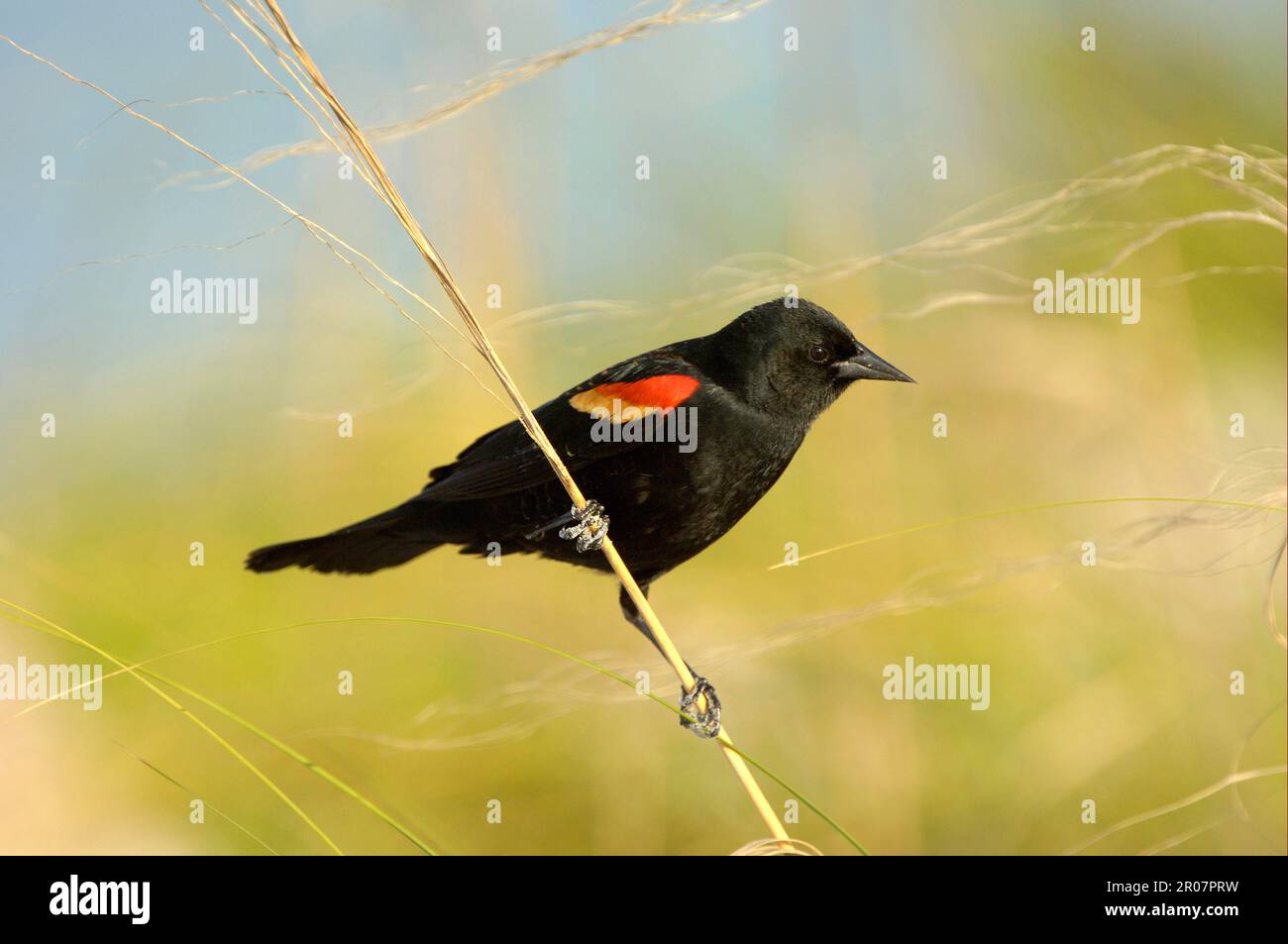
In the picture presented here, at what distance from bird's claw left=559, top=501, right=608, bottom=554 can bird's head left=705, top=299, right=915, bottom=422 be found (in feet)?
1.79

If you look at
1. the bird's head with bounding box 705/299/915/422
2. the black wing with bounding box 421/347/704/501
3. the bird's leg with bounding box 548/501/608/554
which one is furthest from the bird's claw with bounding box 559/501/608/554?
the bird's head with bounding box 705/299/915/422

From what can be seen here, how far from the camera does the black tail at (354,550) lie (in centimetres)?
303

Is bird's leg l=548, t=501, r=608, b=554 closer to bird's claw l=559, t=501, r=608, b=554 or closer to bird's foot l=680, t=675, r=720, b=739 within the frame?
bird's claw l=559, t=501, r=608, b=554

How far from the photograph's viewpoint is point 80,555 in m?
3.94

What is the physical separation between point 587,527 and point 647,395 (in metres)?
0.43

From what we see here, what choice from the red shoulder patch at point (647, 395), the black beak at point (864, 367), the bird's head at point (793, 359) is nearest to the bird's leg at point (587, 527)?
the red shoulder patch at point (647, 395)

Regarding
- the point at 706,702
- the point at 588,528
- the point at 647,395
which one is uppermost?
the point at 647,395

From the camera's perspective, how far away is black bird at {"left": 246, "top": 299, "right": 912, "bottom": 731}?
114 inches

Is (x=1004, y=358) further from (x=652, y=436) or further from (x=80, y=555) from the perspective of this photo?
(x=80, y=555)

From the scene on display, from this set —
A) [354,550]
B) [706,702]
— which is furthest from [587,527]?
[354,550]

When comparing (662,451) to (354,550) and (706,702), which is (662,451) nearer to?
(706,702)

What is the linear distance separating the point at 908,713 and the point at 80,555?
3.17 m

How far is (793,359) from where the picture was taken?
297 centimetres

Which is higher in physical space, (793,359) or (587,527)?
(793,359)
